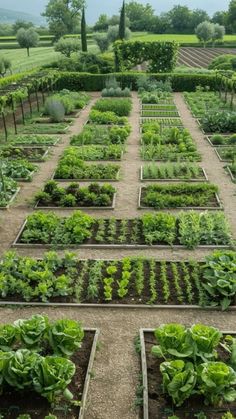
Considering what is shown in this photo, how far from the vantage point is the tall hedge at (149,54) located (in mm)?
35469

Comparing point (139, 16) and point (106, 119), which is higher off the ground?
point (139, 16)

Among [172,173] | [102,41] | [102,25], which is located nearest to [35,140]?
[172,173]

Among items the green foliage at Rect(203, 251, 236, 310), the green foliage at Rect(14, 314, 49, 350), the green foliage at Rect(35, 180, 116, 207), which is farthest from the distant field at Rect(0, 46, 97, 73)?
the green foliage at Rect(14, 314, 49, 350)

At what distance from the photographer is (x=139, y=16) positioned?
113000 millimetres

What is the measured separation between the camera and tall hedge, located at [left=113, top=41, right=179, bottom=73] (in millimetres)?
35469

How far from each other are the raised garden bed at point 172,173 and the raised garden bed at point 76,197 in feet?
6.79

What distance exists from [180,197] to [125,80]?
22631 mm

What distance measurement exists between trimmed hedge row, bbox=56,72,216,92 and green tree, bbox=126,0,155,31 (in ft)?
241

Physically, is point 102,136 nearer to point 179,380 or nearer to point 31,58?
point 179,380

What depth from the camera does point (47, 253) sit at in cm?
968

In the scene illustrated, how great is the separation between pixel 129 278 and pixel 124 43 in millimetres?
30616

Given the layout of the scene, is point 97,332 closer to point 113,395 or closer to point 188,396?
point 113,395

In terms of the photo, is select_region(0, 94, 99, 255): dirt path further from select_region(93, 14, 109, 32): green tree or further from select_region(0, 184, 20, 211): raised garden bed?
select_region(93, 14, 109, 32): green tree

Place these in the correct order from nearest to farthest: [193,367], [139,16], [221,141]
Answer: [193,367]
[221,141]
[139,16]
